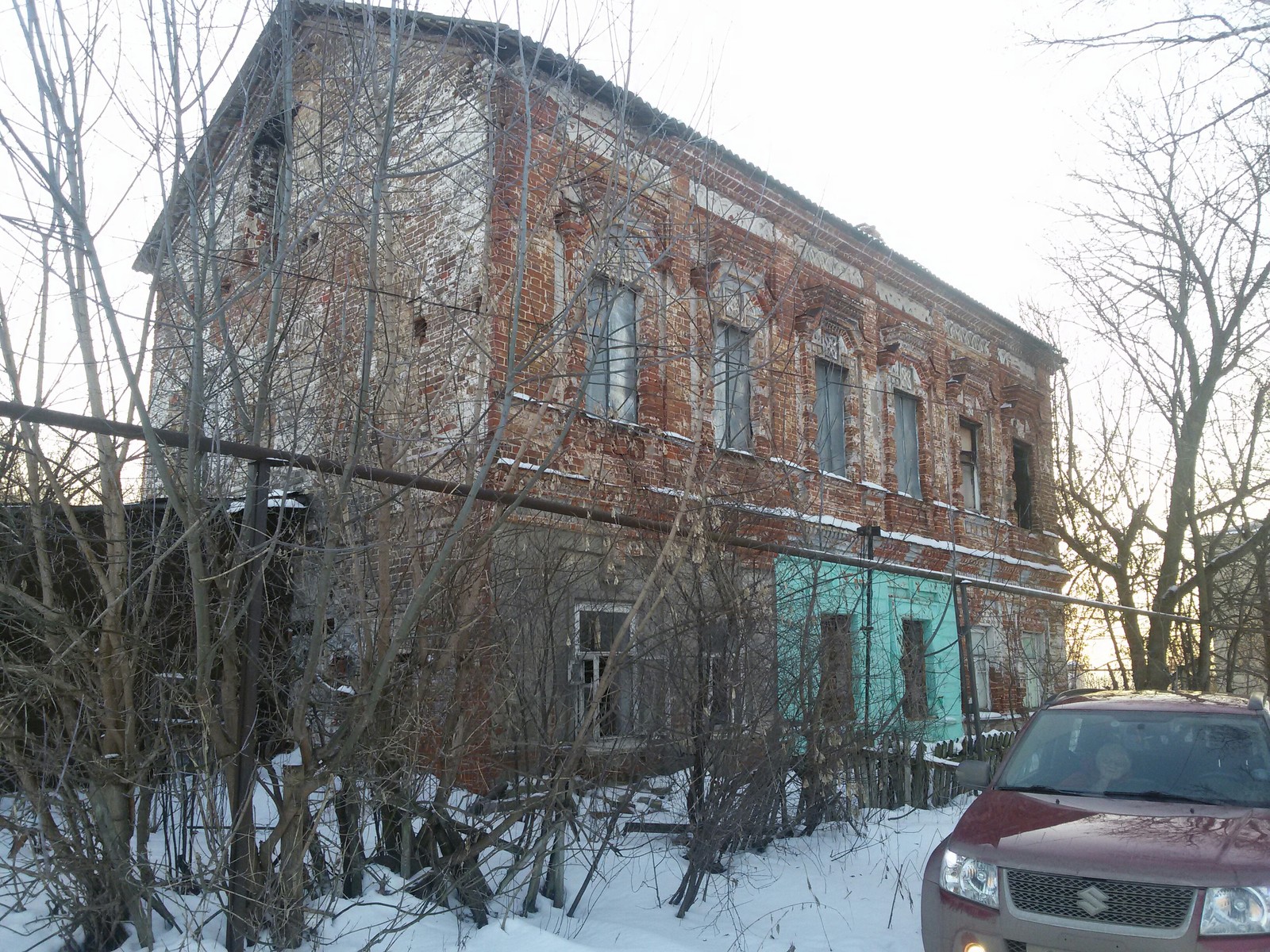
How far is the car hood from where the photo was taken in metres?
3.94

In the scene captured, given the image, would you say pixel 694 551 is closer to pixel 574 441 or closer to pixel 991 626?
pixel 574 441

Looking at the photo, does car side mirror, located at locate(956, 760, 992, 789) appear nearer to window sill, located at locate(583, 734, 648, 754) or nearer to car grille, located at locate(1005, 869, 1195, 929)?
car grille, located at locate(1005, 869, 1195, 929)

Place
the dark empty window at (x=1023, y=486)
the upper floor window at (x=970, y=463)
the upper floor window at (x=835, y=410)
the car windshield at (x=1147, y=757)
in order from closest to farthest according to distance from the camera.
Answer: the car windshield at (x=1147, y=757)
the upper floor window at (x=835, y=410)
the upper floor window at (x=970, y=463)
the dark empty window at (x=1023, y=486)

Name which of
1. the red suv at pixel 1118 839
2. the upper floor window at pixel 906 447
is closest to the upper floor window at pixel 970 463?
the upper floor window at pixel 906 447

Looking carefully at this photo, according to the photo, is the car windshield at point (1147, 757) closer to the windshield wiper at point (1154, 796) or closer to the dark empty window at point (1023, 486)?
the windshield wiper at point (1154, 796)

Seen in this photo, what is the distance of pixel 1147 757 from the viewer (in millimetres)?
5160

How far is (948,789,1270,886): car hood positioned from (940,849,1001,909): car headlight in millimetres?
47

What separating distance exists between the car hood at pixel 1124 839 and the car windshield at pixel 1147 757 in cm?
24

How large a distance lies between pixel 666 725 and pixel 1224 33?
6.83 m

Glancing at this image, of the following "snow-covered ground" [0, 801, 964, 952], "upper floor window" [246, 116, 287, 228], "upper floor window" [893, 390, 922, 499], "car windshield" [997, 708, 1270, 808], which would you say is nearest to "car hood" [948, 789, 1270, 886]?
"car windshield" [997, 708, 1270, 808]

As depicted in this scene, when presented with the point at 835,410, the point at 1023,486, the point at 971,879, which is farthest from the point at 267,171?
the point at 1023,486

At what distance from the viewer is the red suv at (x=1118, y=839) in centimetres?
388

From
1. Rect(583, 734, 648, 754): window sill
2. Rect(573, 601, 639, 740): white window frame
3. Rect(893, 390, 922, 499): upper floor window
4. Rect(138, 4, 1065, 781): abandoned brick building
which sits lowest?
Rect(583, 734, 648, 754): window sill

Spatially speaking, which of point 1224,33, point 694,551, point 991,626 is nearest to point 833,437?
point 991,626
